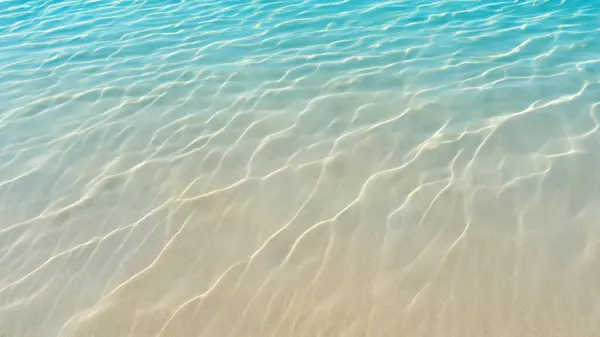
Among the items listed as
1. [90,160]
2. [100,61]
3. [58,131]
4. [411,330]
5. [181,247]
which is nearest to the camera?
[411,330]

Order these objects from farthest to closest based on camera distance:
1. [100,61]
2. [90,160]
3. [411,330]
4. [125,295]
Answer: [100,61], [90,160], [125,295], [411,330]

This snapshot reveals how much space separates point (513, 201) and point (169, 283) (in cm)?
231

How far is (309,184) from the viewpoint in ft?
→ 12.3

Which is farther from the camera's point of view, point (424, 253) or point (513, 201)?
point (513, 201)

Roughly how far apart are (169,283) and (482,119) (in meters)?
2.87

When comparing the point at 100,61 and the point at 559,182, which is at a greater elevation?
the point at 100,61

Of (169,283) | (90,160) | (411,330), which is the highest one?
(90,160)

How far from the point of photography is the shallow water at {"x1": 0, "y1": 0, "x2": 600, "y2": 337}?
112 inches

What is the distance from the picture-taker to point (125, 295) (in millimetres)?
2996

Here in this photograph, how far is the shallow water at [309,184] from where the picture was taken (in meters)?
2.86

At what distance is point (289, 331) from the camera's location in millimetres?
2734

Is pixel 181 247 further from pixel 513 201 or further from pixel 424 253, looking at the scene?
pixel 513 201

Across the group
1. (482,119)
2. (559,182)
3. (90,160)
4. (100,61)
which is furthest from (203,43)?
(559,182)

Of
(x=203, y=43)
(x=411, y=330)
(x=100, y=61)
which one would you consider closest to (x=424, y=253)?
(x=411, y=330)
